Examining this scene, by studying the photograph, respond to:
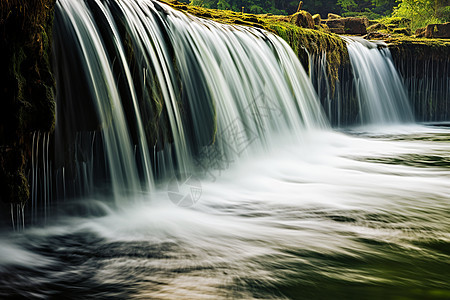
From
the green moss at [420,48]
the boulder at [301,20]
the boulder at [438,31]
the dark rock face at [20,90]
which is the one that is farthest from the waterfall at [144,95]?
the boulder at [438,31]

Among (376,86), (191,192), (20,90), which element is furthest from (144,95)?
(376,86)

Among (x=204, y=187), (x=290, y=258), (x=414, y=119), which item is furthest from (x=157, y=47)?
(x=414, y=119)

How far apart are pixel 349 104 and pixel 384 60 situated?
6.09 feet

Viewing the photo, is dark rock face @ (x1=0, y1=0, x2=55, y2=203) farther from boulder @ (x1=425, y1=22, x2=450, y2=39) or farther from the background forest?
the background forest

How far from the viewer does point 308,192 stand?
395cm

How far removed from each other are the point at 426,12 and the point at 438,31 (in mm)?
6580

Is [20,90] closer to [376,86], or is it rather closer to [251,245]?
[251,245]

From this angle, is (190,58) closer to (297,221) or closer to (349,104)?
(297,221)

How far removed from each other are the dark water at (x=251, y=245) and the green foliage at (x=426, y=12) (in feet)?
57.2

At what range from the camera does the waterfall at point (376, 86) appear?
10.2 m

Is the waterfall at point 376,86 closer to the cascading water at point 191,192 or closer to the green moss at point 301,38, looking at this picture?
the green moss at point 301,38

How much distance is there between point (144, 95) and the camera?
12.3 feet

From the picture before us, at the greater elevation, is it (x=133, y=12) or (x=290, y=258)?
(x=133, y=12)

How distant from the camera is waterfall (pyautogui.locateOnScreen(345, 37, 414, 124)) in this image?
33.6 ft
